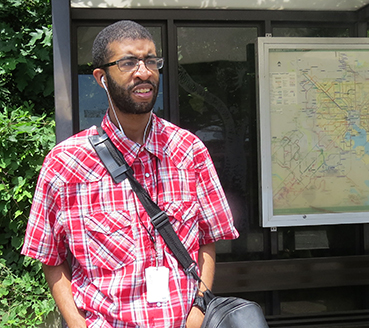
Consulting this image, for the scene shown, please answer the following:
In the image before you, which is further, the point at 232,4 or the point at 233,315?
the point at 232,4

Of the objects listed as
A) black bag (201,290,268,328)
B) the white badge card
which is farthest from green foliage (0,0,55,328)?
black bag (201,290,268,328)

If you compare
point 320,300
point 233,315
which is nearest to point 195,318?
point 233,315

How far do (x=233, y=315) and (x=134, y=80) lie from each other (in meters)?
0.93

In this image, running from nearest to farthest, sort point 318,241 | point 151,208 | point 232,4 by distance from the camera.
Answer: point 151,208
point 232,4
point 318,241

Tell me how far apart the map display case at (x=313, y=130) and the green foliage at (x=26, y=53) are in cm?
197

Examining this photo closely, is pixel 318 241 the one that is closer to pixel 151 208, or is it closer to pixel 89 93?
pixel 89 93

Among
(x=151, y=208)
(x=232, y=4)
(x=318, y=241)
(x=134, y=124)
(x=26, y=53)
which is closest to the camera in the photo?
(x=151, y=208)

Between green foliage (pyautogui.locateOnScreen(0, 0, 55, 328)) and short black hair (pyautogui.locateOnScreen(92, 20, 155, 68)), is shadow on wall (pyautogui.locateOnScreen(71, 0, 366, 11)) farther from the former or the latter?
short black hair (pyautogui.locateOnScreen(92, 20, 155, 68))

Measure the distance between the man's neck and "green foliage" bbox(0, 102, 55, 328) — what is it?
189cm

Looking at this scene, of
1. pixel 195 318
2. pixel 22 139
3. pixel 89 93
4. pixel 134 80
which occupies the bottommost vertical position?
pixel 195 318

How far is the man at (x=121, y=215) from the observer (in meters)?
1.56

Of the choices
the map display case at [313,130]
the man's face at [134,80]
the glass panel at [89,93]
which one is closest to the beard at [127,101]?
the man's face at [134,80]

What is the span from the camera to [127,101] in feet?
5.33

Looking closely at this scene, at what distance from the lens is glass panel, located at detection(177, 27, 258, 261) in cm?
346
